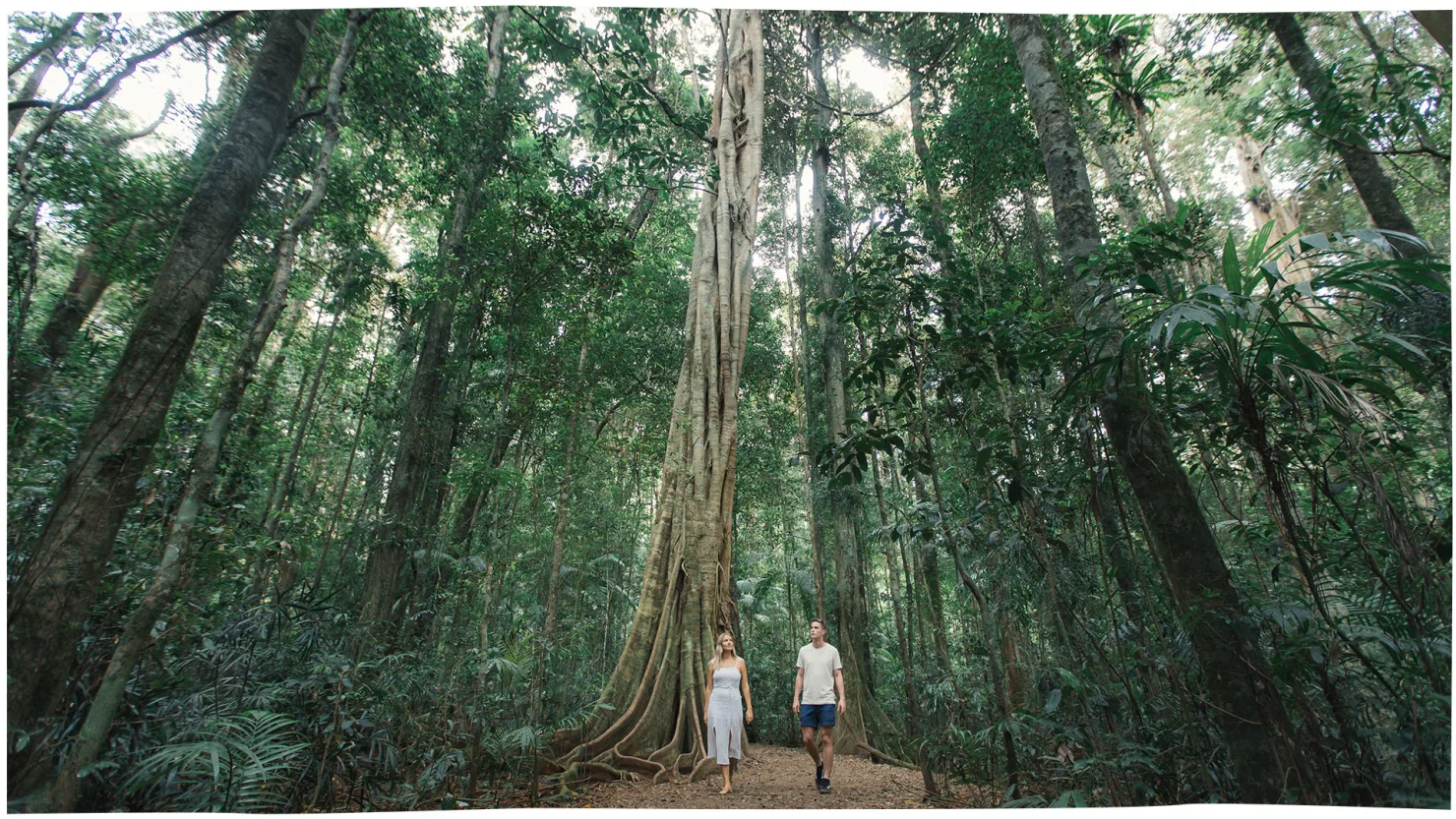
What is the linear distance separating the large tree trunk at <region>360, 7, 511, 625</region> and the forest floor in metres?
2.83

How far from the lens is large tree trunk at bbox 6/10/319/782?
216 centimetres

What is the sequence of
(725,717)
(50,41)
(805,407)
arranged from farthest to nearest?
(805,407)
(725,717)
(50,41)

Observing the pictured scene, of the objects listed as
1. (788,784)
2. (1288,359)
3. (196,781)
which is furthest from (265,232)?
(1288,359)

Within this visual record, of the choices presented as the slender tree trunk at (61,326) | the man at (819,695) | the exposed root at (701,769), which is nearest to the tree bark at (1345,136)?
the man at (819,695)

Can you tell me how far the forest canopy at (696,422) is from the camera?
84.4 inches

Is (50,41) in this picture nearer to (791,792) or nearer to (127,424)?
(127,424)

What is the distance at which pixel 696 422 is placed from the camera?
5.00 meters

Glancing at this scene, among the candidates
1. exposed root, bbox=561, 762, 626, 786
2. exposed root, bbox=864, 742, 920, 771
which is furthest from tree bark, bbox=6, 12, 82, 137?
exposed root, bbox=864, 742, 920, 771

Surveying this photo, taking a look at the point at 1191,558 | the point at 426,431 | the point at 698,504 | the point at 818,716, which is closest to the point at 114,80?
the point at 426,431

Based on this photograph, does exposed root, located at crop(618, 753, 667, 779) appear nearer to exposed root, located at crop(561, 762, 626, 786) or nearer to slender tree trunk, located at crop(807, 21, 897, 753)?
exposed root, located at crop(561, 762, 626, 786)

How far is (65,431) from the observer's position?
3.00 m

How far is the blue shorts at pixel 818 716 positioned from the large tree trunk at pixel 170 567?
317 centimetres

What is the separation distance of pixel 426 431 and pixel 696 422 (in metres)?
2.82

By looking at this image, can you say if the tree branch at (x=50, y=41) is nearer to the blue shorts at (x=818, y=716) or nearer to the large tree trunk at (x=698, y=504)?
the large tree trunk at (x=698, y=504)
